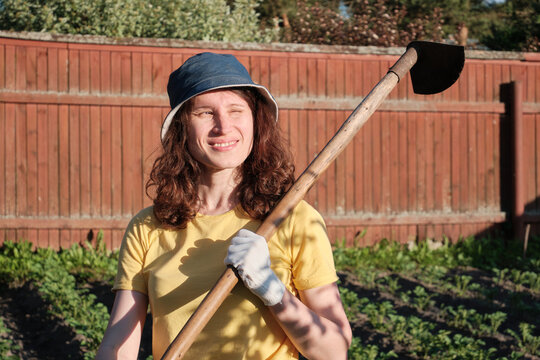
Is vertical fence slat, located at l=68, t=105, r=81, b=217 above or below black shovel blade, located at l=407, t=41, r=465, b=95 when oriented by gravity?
below

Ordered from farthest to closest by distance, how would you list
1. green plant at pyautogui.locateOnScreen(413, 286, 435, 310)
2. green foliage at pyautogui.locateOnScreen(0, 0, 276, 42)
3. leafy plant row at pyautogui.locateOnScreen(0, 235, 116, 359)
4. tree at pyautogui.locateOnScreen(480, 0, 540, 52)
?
tree at pyautogui.locateOnScreen(480, 0, 540, 52), green foliage at pyautogui.locateOnScreen(0, 0, 276, 42), green plant at pyautogui.locateOnScreen(413, 286, 435, 310), leafy plant row at pyautogui.locateOnScreen(0, 235, 116, 359)

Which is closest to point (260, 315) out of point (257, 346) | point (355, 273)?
point (257, 346)

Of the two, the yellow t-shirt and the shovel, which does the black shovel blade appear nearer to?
the shovel

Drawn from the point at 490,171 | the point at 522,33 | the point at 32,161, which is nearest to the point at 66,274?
the point at 32,161

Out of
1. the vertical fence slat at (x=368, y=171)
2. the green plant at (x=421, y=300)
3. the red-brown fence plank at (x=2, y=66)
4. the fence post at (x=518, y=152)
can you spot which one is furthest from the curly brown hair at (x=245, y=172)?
the fence post at (x=518, y=152)

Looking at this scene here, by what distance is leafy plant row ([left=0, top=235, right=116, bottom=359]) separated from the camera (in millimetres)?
4801

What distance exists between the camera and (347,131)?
1.87m

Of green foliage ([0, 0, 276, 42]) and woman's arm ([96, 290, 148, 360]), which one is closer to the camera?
woman's arm ([96, 290, 148, 360])

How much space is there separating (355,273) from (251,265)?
4944 mm

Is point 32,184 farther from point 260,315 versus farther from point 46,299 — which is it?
point 260,315

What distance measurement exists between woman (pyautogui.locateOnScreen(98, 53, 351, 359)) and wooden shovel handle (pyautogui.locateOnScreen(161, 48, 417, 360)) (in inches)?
1.8

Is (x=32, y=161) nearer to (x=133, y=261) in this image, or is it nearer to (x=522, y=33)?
(x=133, y=261)

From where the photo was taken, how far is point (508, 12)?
1717cm

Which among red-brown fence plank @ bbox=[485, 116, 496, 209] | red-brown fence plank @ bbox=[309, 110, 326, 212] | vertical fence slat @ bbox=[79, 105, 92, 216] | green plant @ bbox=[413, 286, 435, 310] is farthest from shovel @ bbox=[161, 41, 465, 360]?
red-brown fence plank @ bbox=[485, 116, 496, 209]
